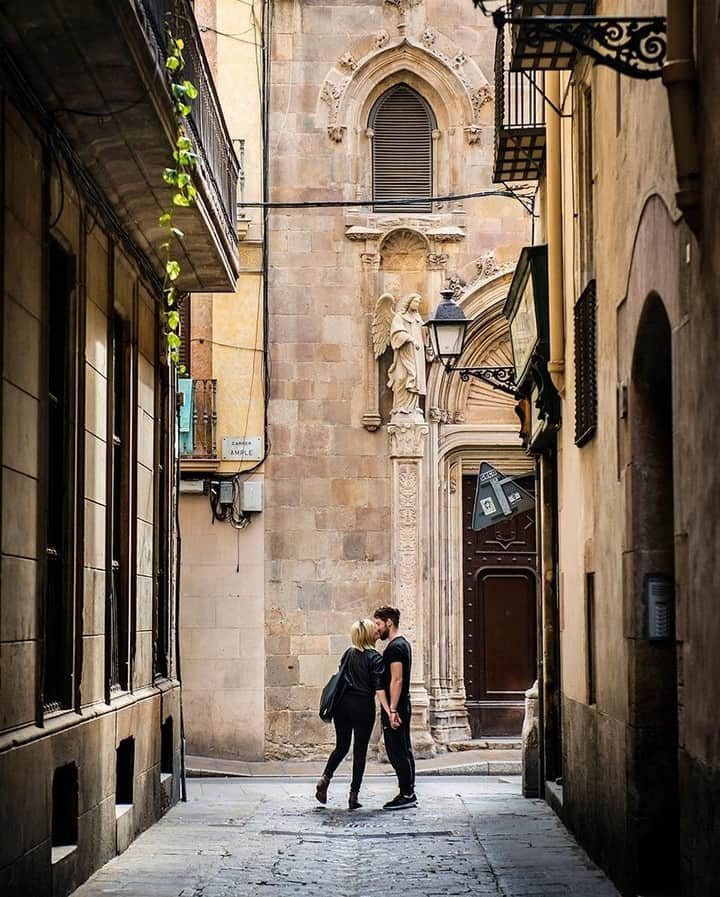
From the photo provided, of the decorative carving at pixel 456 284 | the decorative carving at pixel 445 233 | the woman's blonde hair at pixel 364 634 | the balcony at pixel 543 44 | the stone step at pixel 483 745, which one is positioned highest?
the decorative carving at pixel 445 233

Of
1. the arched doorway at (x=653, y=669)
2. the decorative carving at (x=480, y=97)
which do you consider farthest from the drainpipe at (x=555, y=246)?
the decorative carving at (x=480, y=97)

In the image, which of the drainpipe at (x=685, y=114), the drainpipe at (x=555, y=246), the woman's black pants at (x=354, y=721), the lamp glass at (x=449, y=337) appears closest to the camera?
the drainpipe at (x=685, y=114)

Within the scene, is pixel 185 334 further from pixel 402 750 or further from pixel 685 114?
pixel 685 114

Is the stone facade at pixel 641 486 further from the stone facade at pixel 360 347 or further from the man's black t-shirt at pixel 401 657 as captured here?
the stone facade at pixel 360 347

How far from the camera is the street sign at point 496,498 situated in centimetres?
2244

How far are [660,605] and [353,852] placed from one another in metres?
4.02

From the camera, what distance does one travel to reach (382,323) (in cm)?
2544

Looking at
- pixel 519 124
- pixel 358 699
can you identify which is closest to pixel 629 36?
pixel 519 124

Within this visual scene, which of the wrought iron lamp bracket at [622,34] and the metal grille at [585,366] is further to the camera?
the metal grille at [585,366]

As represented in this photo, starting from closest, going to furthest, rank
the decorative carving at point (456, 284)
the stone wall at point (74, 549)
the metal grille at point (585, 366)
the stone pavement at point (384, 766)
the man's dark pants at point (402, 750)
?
the stone wall at point (74, 549) → the metal grille at point (585, 366) → the man's dark pants at point (402, 750) → the stone pavement at point (384, 766) → the decorative carving at point (456, 284)

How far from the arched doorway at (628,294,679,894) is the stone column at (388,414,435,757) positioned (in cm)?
1458

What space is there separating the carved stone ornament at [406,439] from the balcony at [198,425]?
251 centimetres

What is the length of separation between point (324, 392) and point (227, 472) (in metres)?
1.80

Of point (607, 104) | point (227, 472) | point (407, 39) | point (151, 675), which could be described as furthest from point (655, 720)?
point (407, 39)
